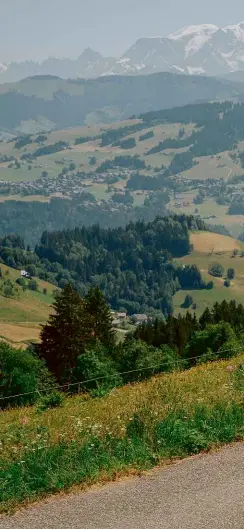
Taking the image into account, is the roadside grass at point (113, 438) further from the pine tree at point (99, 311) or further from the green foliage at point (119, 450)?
the pine tree at point (99, 311)

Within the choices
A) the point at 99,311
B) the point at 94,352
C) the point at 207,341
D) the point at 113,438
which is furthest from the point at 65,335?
the point at 113,438

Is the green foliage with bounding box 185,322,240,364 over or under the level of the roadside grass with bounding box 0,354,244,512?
under

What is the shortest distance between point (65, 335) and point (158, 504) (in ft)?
272

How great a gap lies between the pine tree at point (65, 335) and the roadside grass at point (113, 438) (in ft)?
236

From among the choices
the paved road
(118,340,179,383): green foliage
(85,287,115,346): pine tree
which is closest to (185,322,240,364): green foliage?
(118,340,179,383): green foliage

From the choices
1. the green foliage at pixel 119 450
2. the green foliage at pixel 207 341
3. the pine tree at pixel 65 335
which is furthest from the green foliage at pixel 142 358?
the green foliage at pixel 119 450

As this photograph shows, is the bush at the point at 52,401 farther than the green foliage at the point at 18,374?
No

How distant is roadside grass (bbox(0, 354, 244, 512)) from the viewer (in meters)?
16.2

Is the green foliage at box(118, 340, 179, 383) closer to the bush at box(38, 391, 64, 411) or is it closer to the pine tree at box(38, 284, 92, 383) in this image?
the bush at box(38, 391, 64, 411)

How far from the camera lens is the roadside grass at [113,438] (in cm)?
1623

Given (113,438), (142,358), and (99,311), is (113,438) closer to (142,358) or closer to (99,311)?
(142,358)

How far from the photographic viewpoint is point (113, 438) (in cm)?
1800

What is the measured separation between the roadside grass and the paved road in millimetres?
604

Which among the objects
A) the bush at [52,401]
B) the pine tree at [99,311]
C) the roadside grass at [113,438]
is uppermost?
the roadside grass at [113,438]
